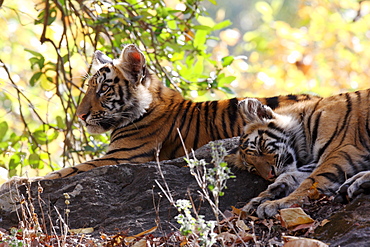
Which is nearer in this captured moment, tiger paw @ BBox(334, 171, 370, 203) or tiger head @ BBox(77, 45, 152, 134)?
tiger paw @ BBox(334, 171, 370, 203)

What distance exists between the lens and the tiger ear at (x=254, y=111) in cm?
370

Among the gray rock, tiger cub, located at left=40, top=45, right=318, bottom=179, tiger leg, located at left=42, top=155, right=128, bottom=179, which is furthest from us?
tiger cub, located at left=40, top=45, right=318, bottom=179

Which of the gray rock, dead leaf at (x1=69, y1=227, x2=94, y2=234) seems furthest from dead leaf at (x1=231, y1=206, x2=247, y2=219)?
dead leaf at (x1=69, y1=227, x2=94, y2=234)

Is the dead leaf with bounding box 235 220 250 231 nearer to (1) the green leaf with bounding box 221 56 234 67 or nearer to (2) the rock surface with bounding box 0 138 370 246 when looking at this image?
(2) the rock surface with bounding box 0 138 370 246

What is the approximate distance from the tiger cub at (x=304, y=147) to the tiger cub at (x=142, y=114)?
28.4 inches

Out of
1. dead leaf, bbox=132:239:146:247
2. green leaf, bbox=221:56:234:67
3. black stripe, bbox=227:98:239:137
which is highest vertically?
green leaf, bbox=221:56:234:67

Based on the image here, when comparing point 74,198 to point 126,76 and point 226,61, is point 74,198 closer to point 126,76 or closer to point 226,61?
point 126,76

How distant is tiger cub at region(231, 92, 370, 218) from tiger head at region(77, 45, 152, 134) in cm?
117

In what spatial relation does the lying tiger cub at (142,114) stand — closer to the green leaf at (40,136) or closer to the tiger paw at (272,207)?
the green leaf at (40,136)

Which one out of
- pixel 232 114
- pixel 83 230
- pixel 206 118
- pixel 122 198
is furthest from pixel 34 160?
pixel 83 230

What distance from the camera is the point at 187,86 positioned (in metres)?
5.66

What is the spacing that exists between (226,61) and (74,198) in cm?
260

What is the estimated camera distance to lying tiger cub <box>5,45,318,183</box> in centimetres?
441

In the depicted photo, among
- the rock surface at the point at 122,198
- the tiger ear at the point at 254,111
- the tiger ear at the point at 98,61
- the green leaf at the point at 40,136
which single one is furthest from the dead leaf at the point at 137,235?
the green leaf at the point at 40,136
